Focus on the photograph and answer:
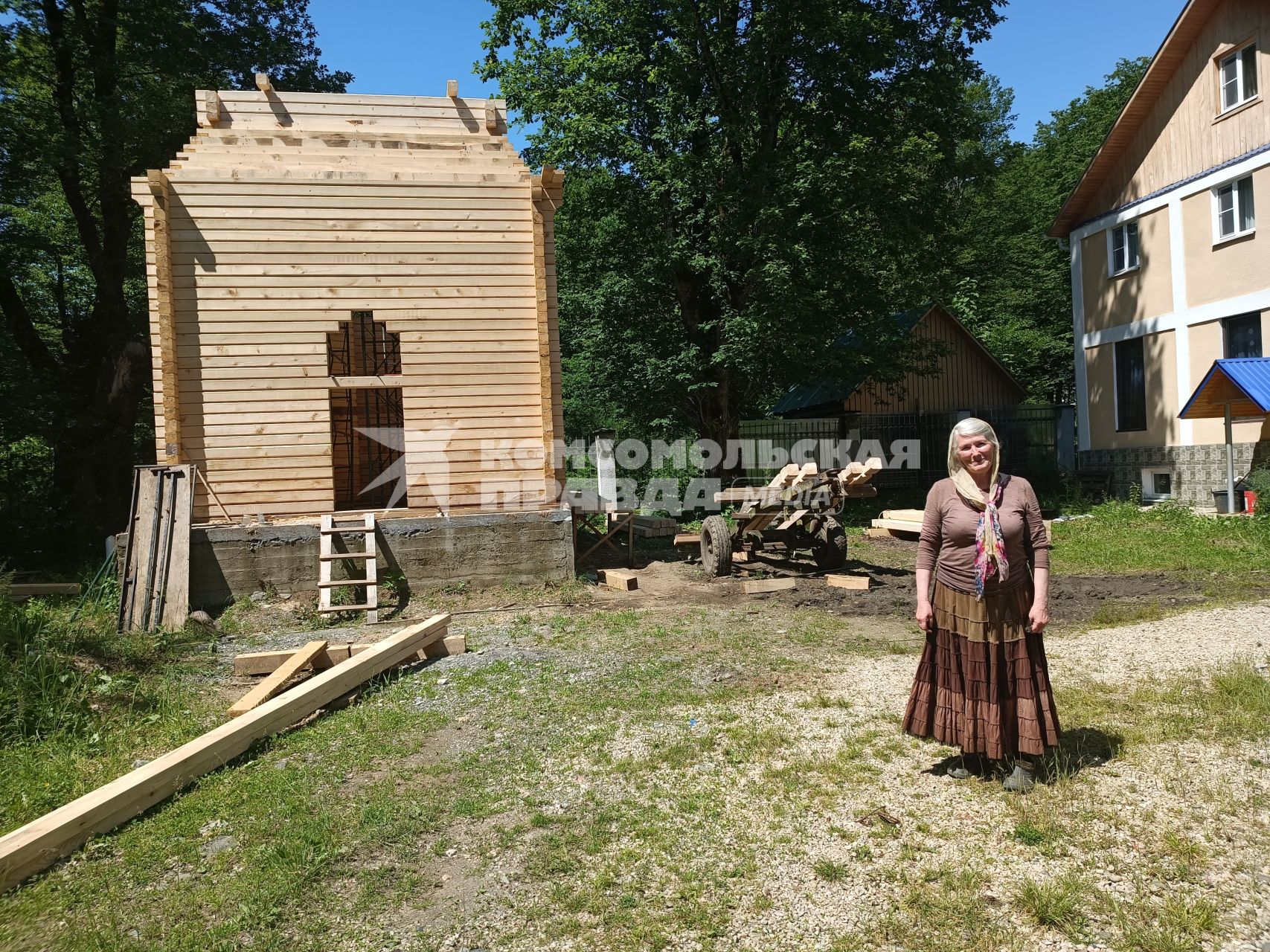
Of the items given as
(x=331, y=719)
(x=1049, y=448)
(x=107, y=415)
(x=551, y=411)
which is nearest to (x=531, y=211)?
(x=551, y=411)

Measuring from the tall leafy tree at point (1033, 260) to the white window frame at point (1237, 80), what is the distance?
16.1 m

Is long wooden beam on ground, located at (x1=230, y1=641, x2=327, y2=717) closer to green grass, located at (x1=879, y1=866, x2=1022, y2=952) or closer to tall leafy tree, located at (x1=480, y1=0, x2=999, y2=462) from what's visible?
green grass, located at (x1=879, y1=866, x2=1022, y2=952)

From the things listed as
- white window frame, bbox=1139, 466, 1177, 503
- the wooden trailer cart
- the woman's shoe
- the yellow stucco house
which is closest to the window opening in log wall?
the wooden trailer cart

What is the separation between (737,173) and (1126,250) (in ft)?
31.3

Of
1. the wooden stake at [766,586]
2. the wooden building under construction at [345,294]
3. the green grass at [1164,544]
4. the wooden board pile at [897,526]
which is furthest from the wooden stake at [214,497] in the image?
the wooden board pile at [897,526]

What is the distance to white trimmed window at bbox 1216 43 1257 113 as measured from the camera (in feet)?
52.6

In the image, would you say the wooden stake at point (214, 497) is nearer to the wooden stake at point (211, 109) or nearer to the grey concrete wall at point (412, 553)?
the grey concrete wall at point (412, 553)

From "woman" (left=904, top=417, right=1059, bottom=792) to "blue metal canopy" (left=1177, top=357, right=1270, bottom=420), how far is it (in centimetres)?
1217

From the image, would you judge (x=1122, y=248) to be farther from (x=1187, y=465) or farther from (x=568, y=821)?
(x=568, y=821)

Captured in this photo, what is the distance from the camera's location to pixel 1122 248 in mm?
19469

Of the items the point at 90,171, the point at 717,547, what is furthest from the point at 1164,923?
the point at 90,171

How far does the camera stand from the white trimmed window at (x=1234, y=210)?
1598 centimetres

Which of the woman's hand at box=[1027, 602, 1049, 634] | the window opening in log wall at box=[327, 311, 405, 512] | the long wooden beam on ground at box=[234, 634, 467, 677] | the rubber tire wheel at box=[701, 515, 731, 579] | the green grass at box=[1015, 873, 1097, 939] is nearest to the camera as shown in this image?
the green grass at box=[1015, 873, 1097, 939]

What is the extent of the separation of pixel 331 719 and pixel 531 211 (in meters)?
7.88
